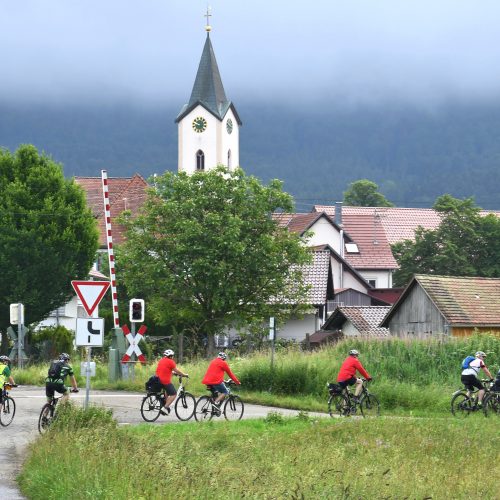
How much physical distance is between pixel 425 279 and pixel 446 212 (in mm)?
45837

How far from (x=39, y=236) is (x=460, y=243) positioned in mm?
42923

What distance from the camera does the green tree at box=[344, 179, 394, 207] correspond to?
146 m

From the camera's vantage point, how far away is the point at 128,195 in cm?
9744

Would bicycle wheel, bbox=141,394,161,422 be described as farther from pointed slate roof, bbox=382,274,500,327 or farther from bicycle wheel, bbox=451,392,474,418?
pointed slate roof, bbox=382,274,500,327

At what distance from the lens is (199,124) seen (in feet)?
456

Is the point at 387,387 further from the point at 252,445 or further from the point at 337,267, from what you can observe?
the point at 337,267

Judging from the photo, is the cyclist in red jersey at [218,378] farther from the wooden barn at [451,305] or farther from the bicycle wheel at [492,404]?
the wooden barn at [451,305]

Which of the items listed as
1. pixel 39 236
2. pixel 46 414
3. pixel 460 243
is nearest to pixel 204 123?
pixel 460 243

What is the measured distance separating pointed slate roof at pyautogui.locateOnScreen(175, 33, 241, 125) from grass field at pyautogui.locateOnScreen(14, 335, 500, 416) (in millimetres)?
99486

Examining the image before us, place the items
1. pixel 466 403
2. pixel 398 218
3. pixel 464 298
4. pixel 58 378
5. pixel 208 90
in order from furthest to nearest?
pixel 208 90
pixel 398 218
pixel 464 298
pixel 466 403
pixel 58 378

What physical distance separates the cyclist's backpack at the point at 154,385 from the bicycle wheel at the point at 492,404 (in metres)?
7.54

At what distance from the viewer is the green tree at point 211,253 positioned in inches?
2478

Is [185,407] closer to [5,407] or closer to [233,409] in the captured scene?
[233,409]

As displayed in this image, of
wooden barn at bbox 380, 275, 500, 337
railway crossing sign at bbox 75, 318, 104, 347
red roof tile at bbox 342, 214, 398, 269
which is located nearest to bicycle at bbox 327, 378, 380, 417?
railway crossing sign at bbox 75, 318, 104, 347
